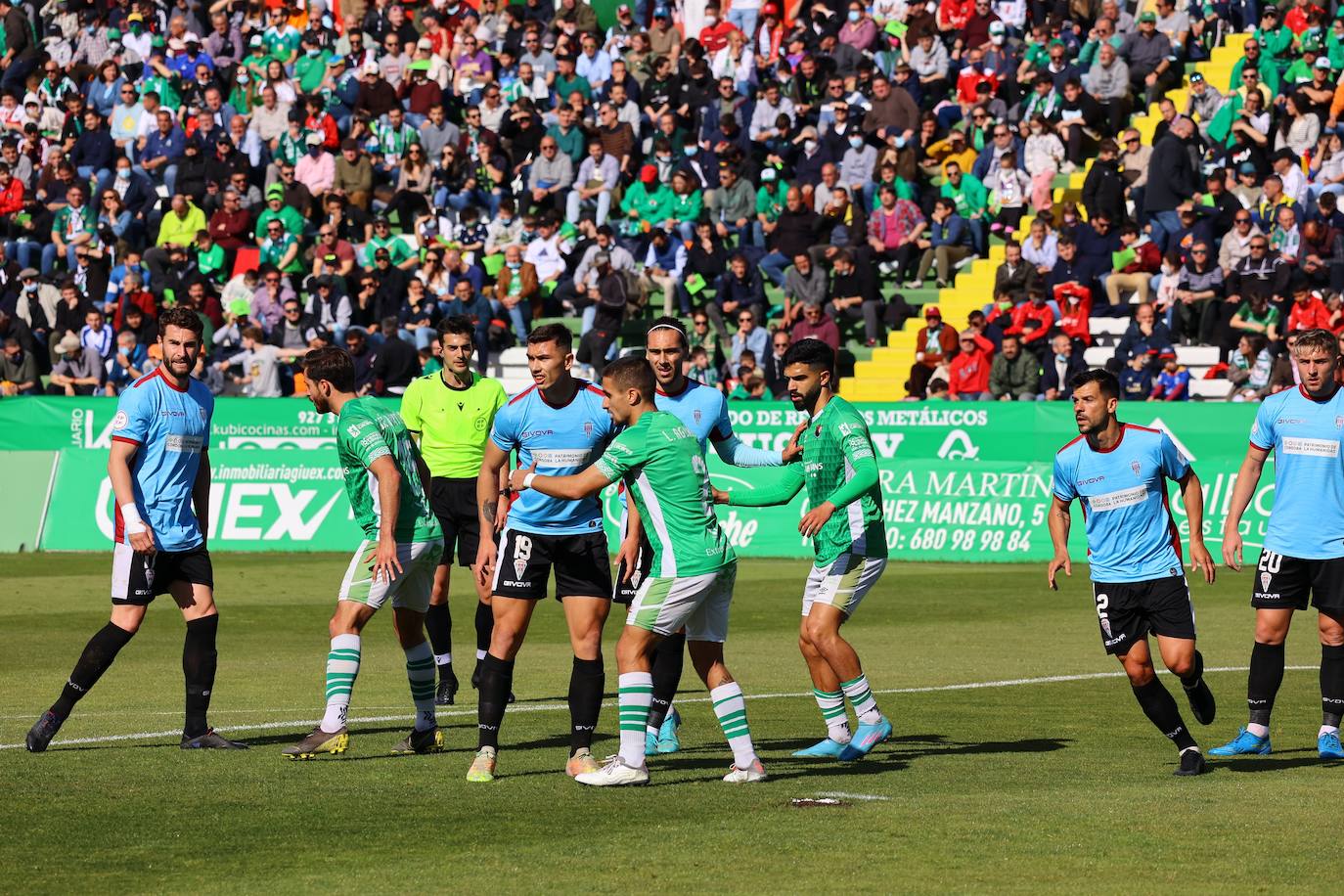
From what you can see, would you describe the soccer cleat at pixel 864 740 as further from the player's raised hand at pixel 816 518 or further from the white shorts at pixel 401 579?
the white shorts at pixel 401 579

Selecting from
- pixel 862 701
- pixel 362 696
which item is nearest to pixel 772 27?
pixel 362 696

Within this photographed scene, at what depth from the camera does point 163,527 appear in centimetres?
1100

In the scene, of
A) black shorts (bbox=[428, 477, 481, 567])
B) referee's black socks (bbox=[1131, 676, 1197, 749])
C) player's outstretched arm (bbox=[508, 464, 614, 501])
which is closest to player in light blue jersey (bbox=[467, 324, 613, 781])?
player's outstretched arm (bbox=[508, 464, 614, 501])

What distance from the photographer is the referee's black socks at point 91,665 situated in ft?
35.7

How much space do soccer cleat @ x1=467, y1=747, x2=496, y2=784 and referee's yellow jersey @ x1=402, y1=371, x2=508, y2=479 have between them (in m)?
4.36

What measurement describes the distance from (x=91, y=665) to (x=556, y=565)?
8.87 feet

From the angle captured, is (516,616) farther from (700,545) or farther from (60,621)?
(60,621)

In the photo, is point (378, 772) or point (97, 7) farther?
point (97, 7)

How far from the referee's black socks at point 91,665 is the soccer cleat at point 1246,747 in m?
6.09

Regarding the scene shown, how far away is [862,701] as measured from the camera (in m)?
10.9

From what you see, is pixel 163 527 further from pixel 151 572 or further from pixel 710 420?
pixel 710 420

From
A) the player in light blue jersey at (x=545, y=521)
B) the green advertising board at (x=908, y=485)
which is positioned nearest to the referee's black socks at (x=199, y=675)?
the player in light blue jersey at (x=545, y=521)

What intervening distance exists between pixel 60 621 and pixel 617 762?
431 inches

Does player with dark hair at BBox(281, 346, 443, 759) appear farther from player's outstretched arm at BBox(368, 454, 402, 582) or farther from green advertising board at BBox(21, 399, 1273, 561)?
green advertising board at BBox(21, 399, 1273, 561)
